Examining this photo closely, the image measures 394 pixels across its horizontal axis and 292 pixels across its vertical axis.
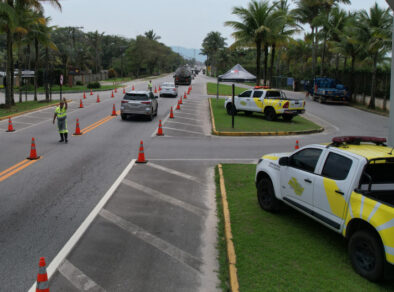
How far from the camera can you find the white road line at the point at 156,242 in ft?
21.9

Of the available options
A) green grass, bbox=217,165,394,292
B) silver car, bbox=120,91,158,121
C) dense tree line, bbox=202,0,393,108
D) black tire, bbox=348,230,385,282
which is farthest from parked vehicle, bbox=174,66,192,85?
black tire, bbox=348,230,385,282

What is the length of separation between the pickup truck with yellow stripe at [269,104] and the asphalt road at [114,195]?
259cm

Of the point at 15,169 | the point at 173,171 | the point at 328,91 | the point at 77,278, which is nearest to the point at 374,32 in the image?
the point at 328,91

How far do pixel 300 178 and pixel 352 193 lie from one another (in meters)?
1.42

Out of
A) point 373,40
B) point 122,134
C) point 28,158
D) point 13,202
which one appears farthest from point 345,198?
point 373,40

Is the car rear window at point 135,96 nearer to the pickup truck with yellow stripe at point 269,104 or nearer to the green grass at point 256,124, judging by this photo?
the green grass at point 256,124

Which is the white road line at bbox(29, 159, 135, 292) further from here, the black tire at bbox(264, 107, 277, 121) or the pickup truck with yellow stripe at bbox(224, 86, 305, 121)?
the black tire at bbox(264, 107, 277, 121)

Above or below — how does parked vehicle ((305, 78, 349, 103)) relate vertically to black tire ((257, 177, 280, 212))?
above

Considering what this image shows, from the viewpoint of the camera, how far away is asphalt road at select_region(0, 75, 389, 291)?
6.48 m

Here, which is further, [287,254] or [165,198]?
[165,198]

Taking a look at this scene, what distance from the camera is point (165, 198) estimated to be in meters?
10.1

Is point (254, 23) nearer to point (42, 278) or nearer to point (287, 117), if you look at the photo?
point (287, 117)

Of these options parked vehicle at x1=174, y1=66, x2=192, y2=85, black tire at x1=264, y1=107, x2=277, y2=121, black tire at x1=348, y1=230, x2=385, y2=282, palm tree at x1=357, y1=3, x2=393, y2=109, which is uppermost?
palm tree at x1=357, y1=3, x2=393, y2=109

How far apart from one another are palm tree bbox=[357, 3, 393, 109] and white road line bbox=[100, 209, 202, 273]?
89.7 feet
